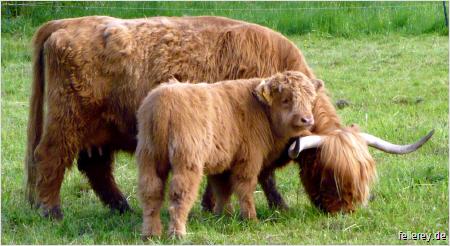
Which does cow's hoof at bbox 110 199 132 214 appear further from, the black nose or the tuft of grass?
the black nose

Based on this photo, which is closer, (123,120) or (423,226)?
(423,226)

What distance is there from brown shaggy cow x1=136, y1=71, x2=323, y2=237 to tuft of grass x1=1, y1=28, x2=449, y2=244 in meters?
0.26

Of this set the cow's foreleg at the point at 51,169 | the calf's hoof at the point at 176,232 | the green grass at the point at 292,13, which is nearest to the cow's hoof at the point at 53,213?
the cow's foreleg at the point at 51,169

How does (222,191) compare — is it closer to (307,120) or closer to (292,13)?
(307,120)

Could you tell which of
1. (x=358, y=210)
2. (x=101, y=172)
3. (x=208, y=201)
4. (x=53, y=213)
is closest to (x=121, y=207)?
(x=101, y=172)

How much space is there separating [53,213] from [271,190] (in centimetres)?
166

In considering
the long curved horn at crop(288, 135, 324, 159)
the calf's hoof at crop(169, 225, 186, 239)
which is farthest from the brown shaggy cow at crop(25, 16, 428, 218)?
the calf's hoof at crop(169, 225, 186, 239)

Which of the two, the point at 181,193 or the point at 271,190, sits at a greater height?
the point at 181,193

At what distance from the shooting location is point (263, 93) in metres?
6.04

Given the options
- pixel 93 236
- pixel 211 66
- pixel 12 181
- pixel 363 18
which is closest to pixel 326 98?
pixel 211 66

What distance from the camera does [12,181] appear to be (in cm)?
769

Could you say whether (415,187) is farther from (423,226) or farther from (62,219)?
(62,219)

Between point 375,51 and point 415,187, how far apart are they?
20.5 ft

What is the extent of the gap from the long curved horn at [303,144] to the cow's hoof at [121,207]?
1503 mm
